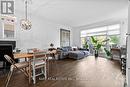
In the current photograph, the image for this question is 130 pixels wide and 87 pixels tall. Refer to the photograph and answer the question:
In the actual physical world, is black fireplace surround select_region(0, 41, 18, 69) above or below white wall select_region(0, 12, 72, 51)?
below

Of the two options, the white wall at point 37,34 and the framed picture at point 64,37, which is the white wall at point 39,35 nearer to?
the white wall at point 37,34

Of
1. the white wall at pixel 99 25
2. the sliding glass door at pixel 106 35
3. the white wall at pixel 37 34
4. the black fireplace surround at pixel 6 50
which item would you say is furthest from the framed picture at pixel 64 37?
the black fireplace surround at pixel 6 50

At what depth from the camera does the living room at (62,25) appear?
3905 mm

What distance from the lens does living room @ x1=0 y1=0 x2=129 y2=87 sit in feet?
12.8

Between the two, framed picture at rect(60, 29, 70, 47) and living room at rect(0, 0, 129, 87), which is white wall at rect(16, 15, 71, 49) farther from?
framed picture at rect(60, 29, 70, 47)

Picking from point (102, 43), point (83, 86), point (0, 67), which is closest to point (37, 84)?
point (83, 86)

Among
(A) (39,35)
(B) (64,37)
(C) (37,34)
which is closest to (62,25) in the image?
(B) (64,37)

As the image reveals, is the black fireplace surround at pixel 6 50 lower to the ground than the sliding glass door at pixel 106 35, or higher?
lower

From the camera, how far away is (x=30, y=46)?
5.73 metres

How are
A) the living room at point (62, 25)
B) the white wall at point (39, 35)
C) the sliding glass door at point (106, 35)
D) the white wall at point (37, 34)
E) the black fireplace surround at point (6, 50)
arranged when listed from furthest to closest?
the sliding glass door at point (106, 35), the white wall at point (39, 35), the white wall at point (37, 34), the black fireplace surround at point (6, 50), the living room at point (62, 25)

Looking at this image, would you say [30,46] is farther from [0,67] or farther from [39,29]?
[0,67]

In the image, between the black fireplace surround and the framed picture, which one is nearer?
the black fireplace surround

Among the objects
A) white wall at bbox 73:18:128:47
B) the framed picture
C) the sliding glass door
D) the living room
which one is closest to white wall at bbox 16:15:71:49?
the living room

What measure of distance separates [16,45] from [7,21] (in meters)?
1.09
